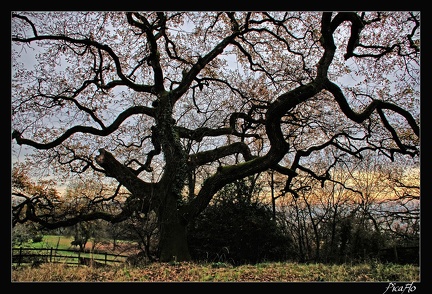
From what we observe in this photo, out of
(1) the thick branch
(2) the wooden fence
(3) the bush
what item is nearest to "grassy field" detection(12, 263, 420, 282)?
(2) the wooden fence

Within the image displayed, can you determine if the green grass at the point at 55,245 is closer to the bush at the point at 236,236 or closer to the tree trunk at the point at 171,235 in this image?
the tree trunk at the point at 171,235

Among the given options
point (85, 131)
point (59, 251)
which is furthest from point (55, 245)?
point (85, 131)

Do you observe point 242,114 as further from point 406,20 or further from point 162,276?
point 162,276

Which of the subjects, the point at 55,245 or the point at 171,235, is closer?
the point at 171,235

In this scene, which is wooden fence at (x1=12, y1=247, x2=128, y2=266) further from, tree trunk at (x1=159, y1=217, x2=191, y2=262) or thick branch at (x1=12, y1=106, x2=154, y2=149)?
thick branch at (x1=12, y1=106, x2=154, y2=149)

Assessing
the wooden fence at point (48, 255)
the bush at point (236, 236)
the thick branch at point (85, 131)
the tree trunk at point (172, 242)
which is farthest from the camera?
the bush at point (236, 236)

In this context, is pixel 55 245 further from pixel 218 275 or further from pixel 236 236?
pixel 218 275

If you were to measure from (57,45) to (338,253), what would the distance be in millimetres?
11272
